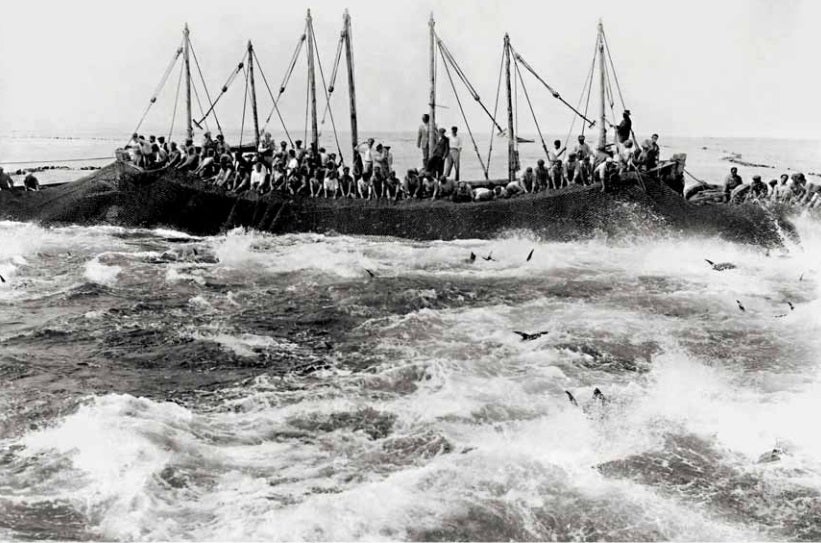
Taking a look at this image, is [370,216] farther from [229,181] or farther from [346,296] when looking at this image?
[346,296]

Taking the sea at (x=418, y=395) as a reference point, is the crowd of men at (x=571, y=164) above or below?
above

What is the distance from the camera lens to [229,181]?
27.8 meters

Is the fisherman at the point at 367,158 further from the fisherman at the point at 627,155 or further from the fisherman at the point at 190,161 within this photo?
the fisherman at the point at 627,155

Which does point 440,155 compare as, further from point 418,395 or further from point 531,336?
point 418,395

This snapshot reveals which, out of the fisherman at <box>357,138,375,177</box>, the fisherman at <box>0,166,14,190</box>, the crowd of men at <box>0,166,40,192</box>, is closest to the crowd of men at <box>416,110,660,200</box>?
the fisherman at <box>357,138,375,177</box>

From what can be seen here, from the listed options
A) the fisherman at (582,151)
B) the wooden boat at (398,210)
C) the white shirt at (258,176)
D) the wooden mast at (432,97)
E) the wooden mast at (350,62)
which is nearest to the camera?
the wooden boat at (398,210)

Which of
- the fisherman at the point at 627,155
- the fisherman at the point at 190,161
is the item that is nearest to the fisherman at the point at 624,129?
the fisherman at the point at 627,155

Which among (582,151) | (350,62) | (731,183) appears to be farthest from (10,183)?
(731,183)

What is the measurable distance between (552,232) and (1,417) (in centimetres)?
1584

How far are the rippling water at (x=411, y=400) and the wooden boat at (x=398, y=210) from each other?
1330 millimetres

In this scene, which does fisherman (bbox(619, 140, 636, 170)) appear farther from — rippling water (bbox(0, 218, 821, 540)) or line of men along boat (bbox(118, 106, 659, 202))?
rippling water (bbox(0, 218, 821, 540))

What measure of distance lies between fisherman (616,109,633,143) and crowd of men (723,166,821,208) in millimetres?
3060

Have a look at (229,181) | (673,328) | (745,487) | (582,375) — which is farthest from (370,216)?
(745,487)

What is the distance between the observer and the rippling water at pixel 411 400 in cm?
949
